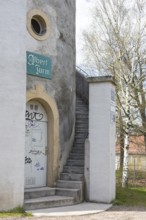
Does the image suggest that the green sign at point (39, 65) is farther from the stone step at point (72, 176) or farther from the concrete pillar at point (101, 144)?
the stone step at point (72, 176)

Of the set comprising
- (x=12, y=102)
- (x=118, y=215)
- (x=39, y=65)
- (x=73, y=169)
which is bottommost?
(x=118, y=215)

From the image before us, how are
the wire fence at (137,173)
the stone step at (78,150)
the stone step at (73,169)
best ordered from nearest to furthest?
the stone step at (73,169) → the stone step at (78,150) → the wire fence at (137,173)

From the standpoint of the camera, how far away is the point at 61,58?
1192 centimetres

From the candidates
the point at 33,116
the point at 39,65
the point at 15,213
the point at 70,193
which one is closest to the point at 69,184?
the point at 70,193

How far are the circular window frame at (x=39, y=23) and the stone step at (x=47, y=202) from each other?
4.69 m

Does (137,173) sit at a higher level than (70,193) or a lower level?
lower

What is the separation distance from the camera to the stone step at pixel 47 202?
9258 millimetres

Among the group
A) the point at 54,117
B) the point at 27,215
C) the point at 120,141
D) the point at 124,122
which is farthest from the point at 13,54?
the point at 120,141

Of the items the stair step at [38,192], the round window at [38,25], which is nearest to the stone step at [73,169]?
the stair step at [38,192]

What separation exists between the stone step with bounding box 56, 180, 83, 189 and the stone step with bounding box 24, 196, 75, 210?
0.61 meters

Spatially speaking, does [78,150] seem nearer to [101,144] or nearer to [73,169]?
[73,169]

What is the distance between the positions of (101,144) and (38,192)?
232 centimetres

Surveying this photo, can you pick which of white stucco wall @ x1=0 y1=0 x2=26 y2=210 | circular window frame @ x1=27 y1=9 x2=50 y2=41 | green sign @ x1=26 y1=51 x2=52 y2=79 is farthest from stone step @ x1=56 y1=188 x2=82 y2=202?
circular window frame @ x1=27 y1=9 x2=50 y2=41

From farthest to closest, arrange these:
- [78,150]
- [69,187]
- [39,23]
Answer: [78,150]
[39,23]
[69,187]
